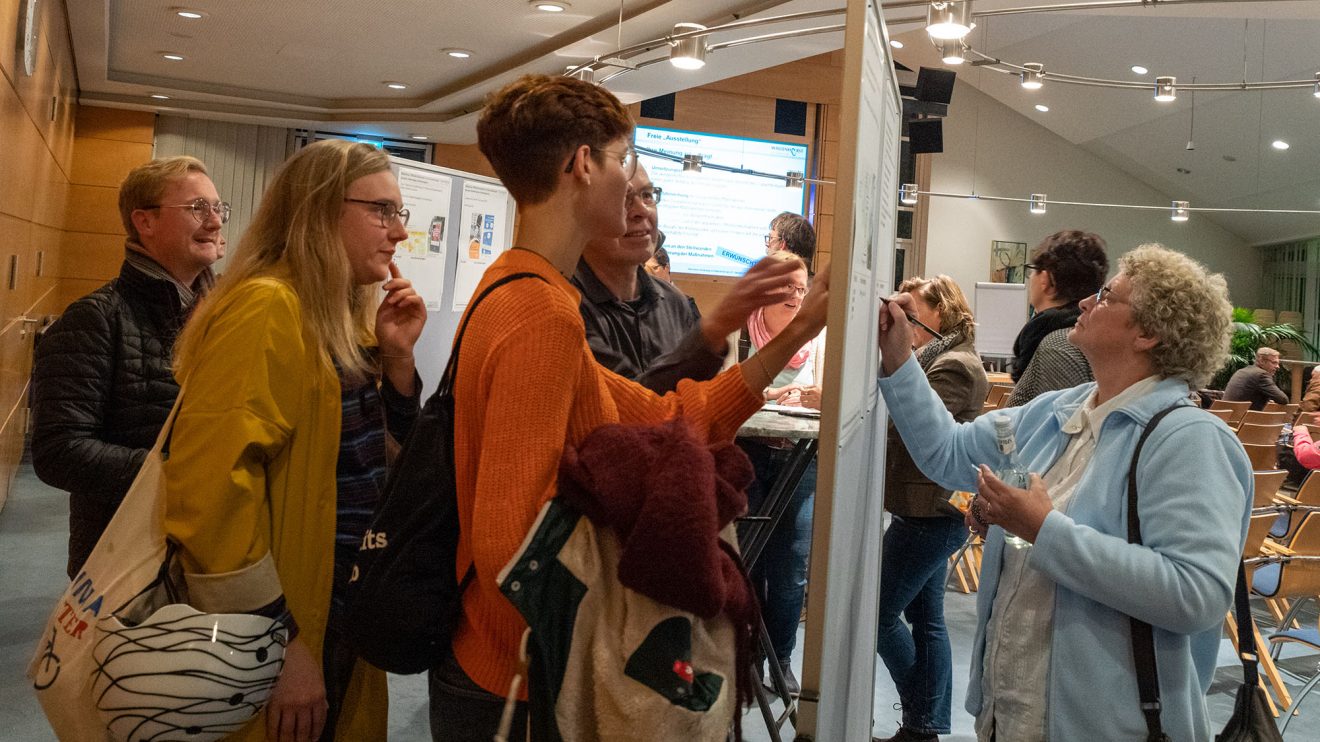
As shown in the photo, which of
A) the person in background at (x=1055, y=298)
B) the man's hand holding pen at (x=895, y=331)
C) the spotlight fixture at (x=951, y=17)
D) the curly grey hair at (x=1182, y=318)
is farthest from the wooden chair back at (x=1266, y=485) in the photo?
the man's hand holding pen at (x=895, y=331)

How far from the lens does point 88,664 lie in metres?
1.34

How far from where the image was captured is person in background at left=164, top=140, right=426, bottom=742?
1.38m

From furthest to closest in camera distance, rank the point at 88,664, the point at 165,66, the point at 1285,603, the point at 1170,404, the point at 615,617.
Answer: the point at 165,66 < the point at 1285,603 < the point at 1170,404 < the point at 88,664 < the point at 615,617

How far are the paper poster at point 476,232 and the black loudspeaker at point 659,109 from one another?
6.11 m

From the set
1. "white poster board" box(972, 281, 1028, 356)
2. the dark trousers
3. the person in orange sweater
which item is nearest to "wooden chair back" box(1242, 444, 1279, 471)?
the person in orange sweater

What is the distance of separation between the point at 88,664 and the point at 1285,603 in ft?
18.2

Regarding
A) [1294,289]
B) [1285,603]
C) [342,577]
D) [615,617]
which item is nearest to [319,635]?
[342,577]

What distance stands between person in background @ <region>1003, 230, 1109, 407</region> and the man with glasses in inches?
87.4

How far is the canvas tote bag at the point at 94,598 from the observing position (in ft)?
4.43

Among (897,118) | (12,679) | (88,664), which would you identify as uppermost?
(897,118)

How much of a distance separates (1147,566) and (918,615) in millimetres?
1672

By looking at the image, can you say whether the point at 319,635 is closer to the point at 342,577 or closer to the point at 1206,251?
the point at 342,577

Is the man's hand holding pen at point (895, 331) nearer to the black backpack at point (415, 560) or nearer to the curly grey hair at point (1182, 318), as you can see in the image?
the curly grey hair at point (1182, 318)

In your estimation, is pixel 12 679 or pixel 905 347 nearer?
pixel 905 347
